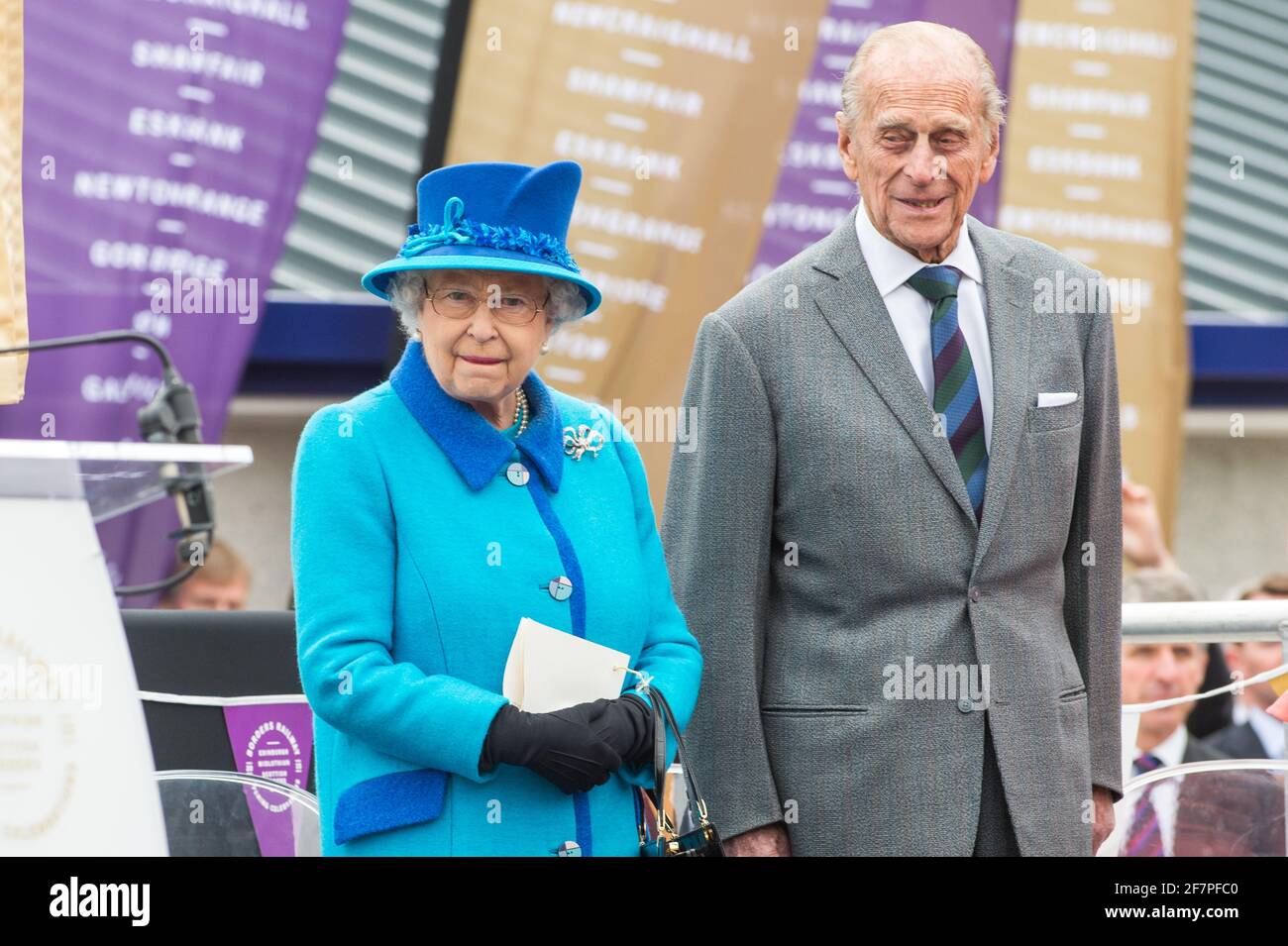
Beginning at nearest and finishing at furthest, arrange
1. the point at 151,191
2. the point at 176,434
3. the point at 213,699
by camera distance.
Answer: the point at 213,699, the point at 176,434, the point at 151,191

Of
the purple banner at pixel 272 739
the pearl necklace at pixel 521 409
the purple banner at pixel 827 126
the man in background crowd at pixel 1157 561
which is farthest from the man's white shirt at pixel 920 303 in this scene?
the purple banner at pixel 827 126

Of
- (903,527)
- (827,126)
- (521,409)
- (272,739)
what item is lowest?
(272,739)

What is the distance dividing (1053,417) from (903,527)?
270 mm

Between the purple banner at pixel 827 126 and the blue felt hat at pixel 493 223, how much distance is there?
3.26 meters

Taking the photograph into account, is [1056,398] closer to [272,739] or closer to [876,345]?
[876,345]

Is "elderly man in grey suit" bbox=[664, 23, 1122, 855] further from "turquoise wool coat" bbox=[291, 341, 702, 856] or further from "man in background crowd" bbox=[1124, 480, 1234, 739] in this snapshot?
"man in background crowd" bbox=[1124, 480, 1234, 739]

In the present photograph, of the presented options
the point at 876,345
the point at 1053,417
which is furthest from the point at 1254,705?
the point at 876,345

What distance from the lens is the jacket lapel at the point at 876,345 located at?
2.50 meters

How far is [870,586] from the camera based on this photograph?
8.18 ft

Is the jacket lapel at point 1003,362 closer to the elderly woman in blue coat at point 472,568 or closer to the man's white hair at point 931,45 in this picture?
the man's white hair at point 931,45

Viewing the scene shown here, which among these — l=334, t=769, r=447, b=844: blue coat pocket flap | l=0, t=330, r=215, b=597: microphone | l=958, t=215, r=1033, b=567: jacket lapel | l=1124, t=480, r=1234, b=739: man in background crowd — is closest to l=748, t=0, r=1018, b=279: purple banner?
l=1124, t=480, r=1234, b=739: man in background crowd

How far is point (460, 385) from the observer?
7.69ft
